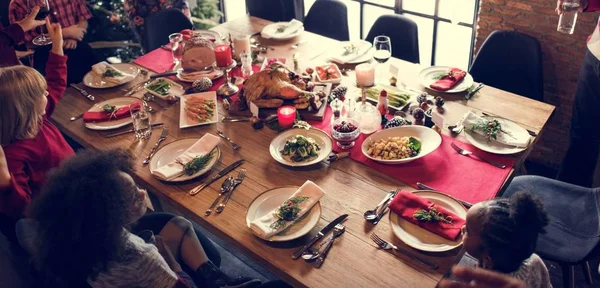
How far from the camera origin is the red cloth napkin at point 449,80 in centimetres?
263

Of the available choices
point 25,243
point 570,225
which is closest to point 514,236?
point 570,225

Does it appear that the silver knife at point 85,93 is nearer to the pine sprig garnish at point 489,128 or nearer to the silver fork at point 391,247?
the silver fork at point 391,247

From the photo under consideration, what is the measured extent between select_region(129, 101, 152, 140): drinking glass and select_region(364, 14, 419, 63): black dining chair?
62.1 inches

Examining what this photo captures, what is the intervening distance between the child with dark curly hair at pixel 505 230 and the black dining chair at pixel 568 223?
22.5 inches

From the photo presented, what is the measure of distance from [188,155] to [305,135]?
1.74ft

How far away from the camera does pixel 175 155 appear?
238cm

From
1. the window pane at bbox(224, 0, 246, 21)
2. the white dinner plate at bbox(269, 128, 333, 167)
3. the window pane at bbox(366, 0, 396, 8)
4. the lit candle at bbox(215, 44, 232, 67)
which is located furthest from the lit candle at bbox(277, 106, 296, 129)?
the window pane at bbox(224, 0, 246, 21)

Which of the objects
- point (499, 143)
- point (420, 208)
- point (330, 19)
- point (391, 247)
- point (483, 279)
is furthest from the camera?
point (330, 19)

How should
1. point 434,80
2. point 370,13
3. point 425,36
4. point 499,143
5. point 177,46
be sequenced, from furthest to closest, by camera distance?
1. point 370,13
2. point 425,36
3. point 177,46
4. point 434,80
5. point 499,143

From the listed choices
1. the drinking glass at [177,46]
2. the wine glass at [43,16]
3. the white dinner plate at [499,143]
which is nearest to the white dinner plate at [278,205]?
the white dinner plate at [499,143]

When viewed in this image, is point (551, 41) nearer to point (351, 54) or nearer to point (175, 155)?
point (351, 54)

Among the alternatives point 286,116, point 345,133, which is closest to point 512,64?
point 345,133

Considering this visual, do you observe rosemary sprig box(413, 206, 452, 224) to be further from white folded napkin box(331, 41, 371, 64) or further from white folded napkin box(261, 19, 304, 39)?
white folded napkin box(261, 19, 304, 39)

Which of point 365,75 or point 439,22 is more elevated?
point 365,75
